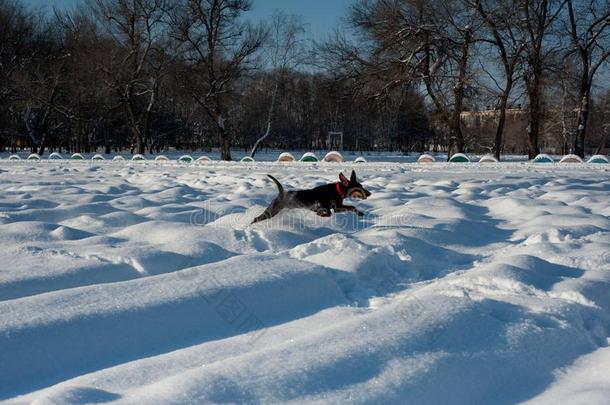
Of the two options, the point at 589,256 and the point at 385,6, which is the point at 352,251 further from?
the point at 385,6

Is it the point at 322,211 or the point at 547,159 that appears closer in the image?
the point at 322,211

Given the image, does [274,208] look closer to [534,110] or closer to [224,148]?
[534,110]

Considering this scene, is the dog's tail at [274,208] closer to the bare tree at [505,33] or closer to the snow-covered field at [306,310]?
the snow-covered field at [306,310]

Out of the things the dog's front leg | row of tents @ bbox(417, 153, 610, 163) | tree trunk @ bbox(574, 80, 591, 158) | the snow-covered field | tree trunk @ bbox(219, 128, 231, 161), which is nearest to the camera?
the snow-covered field

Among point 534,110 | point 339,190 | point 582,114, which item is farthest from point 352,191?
point 582,114

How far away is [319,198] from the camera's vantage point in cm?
504

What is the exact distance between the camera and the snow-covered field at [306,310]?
6.87 feet

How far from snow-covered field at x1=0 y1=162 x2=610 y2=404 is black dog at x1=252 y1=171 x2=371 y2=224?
0.20 meters

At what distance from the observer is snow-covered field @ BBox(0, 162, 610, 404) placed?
209 centimetres

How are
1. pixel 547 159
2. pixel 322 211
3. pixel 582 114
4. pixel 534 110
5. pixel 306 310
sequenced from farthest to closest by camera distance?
pixel 582 114, pixel 534 110, pixel 547 159, pixel 322 211, pixel 306 310

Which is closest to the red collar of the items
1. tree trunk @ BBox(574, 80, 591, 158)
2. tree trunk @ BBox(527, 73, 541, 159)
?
tree trunk @ BBox(527, 73, 541, 159)

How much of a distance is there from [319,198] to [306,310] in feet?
6.84

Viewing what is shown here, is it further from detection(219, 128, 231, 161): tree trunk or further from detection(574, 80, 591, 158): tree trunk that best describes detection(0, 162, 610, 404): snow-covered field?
detection(219, 128, 231, 161): tree trunk

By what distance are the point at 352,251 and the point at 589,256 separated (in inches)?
68.5
